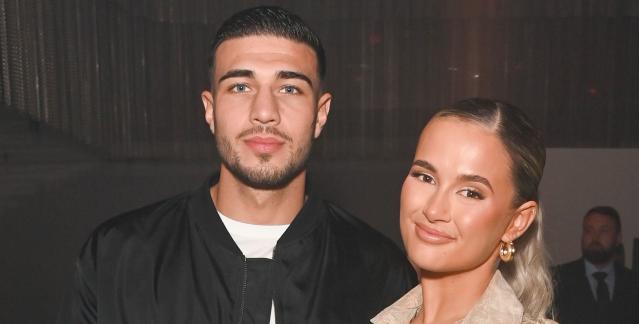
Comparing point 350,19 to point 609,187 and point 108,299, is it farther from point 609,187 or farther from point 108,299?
point 108,299

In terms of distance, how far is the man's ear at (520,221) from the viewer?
1645mm

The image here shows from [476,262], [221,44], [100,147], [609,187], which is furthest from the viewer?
[100,147]

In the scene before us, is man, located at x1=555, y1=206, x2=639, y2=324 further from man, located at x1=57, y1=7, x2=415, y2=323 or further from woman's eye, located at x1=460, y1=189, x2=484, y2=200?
woman's eye, located at x1=460, y1=189, x2=484, y2=200

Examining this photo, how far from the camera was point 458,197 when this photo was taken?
157cm

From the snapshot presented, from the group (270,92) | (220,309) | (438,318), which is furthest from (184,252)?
(438,318)

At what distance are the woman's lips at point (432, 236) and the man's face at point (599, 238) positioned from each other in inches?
118

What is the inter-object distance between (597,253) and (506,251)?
9.50ft

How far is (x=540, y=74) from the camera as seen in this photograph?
5219mm

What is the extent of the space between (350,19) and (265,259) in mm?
3625

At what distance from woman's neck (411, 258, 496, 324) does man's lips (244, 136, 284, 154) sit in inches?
21.9

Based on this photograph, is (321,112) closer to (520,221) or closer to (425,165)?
(425,165)

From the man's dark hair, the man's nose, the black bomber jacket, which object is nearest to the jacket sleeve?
the black bomber jacket

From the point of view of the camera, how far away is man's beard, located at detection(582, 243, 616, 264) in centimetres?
426

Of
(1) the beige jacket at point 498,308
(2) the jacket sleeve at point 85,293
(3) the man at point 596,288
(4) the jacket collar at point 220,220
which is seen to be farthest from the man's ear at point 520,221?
(3) the man at point 596,288
